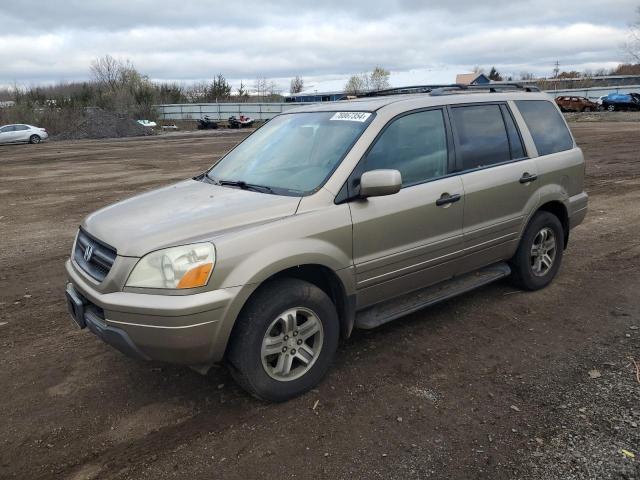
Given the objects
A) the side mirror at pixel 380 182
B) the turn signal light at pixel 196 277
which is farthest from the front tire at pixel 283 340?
the side mirror at pixel 380 182

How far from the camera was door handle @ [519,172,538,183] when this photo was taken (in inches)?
185

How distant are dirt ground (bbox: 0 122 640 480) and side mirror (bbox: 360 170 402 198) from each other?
127cm

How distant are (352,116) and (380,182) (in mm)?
803

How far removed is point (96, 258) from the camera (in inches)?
131

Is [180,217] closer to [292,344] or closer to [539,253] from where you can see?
[292,344]

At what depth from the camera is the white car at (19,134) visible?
35562 mm

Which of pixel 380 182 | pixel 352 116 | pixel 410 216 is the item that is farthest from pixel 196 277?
pixel 352 116

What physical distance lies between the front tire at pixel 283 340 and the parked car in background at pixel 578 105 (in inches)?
1896

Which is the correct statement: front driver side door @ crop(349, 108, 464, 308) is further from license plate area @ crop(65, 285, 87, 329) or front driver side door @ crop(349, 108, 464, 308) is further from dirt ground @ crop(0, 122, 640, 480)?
license plate area @ crop(65, 285, 87, 329)

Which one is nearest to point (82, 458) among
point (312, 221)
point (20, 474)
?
point (20, 474)

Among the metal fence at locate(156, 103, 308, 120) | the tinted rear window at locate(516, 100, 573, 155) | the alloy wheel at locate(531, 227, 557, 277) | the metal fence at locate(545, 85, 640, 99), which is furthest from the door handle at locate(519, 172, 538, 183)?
the metal fence at locate(156, 103, 308, 120)

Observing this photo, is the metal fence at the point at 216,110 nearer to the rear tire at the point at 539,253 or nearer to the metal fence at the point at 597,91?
the metal fence at the point at 597,91

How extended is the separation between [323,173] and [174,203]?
1030 mm

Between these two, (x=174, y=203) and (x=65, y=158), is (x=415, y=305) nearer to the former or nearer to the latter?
(x=174, y=203)
